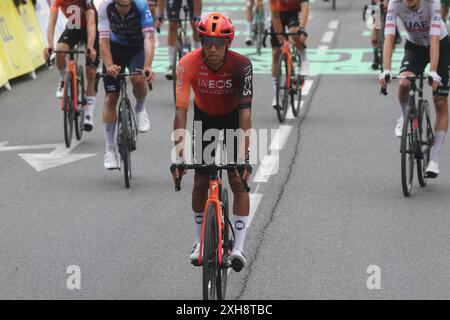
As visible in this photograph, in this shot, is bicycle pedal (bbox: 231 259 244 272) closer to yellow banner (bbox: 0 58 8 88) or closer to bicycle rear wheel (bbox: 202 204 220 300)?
bicycle rear wheel (bbox: 202 204 220 300)

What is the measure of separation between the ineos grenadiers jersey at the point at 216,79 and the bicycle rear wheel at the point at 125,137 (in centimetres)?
390

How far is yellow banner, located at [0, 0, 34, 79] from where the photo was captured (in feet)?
61.9

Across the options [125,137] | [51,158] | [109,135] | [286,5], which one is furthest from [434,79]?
[286,5]

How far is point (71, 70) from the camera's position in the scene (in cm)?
1409

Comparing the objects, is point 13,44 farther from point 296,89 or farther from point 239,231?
point 239,231

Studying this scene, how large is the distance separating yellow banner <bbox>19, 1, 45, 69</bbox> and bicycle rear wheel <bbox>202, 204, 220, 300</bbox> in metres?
12.8

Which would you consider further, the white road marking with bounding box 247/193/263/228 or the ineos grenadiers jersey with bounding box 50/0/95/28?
the ineos grenadiers jersey with bounding box 50/0/95/28

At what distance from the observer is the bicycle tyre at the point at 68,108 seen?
14000mm

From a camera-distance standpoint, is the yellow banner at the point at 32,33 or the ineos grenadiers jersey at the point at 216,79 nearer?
the ineos grenadiers jersey at the point at 216,79

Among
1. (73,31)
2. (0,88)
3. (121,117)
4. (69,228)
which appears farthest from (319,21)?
(69,228)

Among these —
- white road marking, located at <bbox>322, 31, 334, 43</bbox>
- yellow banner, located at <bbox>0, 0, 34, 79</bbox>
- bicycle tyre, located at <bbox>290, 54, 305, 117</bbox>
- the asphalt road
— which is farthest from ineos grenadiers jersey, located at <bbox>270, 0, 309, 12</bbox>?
white road marking, located at <bbox>322, 31, 334, 43</bbox>

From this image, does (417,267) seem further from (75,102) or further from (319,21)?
(319,21)

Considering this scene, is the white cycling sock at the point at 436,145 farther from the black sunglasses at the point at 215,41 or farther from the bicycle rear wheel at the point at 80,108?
the black sunglasses at the point at 215,41

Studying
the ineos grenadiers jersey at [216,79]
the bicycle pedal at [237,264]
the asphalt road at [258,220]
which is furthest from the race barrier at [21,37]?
the bicycle pedal at [237,264]
